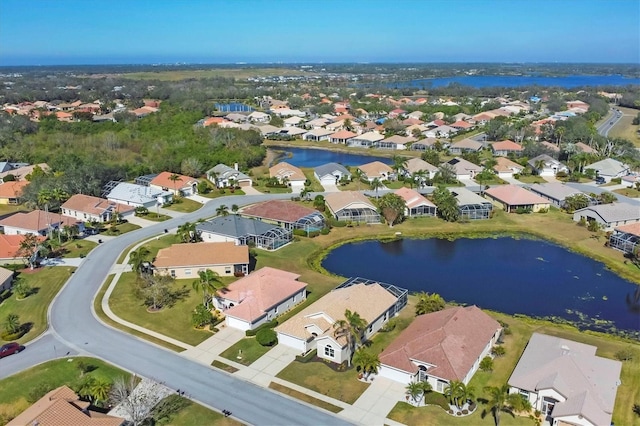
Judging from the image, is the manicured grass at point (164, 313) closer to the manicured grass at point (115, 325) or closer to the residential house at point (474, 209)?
the manicured grass at point (115, 325)

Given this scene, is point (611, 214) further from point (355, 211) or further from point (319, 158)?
point (319, 158)

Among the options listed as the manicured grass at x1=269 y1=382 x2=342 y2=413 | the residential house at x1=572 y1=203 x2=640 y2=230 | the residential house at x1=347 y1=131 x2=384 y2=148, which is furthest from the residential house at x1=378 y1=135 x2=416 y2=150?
the manicured grass at x1=269 y1=382 x2=342 y2=413

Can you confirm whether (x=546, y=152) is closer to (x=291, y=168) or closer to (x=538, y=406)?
(x=291, y=168)

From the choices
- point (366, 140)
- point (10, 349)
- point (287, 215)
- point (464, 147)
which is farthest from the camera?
point (366, 140)

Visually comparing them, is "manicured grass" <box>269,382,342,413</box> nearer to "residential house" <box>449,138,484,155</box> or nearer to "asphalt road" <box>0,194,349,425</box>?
"asphalt road" <box>0,194,349,425</box>

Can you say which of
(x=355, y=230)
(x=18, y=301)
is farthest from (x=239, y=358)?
(x=355, y=230)

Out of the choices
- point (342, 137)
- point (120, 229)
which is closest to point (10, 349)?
point (120, 229)
